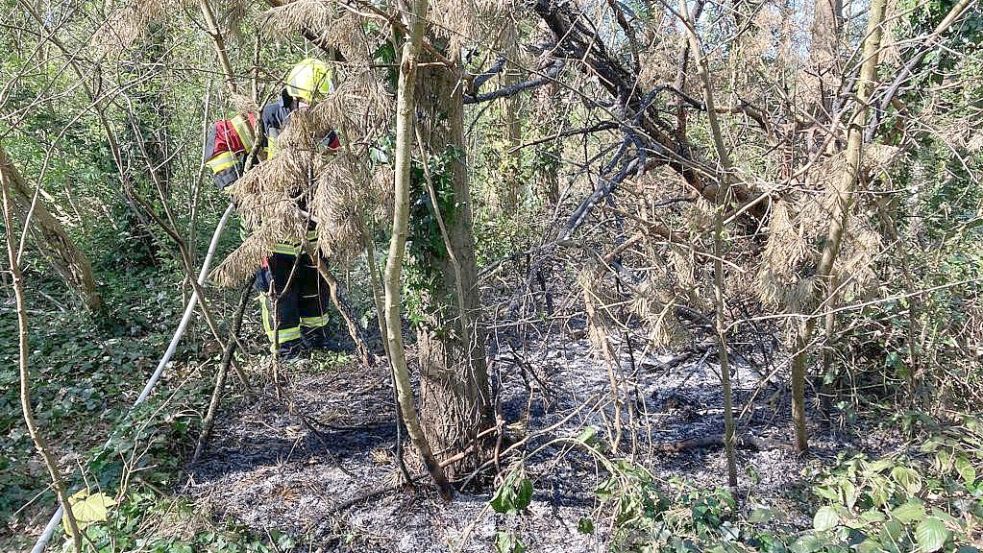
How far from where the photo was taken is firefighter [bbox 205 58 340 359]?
A: 282cm

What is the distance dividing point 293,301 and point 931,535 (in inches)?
144

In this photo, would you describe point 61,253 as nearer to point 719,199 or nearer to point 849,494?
point 719,199

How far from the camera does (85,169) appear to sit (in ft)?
20.1

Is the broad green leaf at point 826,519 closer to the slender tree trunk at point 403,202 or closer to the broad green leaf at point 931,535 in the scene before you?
the broad green leaf at point 931,535

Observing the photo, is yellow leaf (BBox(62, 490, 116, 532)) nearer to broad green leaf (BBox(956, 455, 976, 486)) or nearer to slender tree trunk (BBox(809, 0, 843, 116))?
broad green leaf (BBox(956, 455, 976, 486))

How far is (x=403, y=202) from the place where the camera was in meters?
2.20

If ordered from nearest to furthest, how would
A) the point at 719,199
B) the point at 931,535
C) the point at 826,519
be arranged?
the point at 931,535
the point at 826,519
the point at 719,199

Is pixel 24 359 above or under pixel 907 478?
above

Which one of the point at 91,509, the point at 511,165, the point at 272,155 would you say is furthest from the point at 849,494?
the point at 511,165

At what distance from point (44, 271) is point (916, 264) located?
736 centimetres

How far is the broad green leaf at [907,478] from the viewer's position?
2.40 m

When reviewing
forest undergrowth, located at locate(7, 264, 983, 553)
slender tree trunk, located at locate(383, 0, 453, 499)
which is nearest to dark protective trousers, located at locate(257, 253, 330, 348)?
forest undergrowth, located at locate(7, 264, 983, 553)

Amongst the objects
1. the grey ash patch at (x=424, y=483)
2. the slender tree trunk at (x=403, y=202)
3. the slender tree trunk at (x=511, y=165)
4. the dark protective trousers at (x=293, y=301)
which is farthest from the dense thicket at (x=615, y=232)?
the slender tree trunk at (x=511, y=165)

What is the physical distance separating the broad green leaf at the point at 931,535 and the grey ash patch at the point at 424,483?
0.91m
